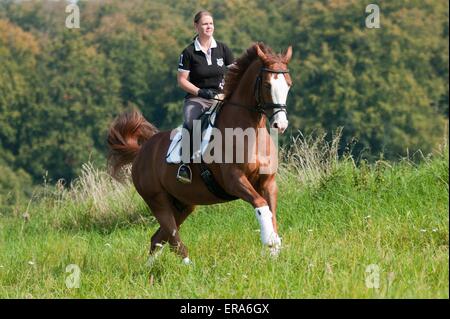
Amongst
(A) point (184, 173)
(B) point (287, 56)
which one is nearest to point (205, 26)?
(B) point (287, 56)

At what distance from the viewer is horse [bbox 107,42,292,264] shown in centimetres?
880

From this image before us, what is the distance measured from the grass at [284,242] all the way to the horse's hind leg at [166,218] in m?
0.25

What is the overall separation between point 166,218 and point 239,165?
5.76 ft

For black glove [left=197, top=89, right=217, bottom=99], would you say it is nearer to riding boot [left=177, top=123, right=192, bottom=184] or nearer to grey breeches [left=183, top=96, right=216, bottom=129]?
grey breeches [left=183, top=96, right=216, bottom=129]

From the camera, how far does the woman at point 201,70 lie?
10.0 meters

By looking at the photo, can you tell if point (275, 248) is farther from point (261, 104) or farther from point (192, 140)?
point (192, 140)

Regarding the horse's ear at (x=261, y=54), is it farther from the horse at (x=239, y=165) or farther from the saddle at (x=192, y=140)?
the saddle at (x=192, y=140)

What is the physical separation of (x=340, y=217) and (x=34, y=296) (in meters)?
3.83

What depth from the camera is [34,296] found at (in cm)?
864

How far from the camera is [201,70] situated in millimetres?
10141

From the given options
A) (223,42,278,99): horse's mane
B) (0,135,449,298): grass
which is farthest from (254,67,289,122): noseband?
(0,135,449,298): grass

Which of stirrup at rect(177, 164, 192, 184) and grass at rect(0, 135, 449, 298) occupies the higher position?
stirrup at rect(177, 164, 192, 184)

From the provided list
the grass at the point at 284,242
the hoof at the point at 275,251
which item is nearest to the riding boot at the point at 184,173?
the grass at the point at 284,242

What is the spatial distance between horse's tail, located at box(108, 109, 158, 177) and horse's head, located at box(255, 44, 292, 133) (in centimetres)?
290
